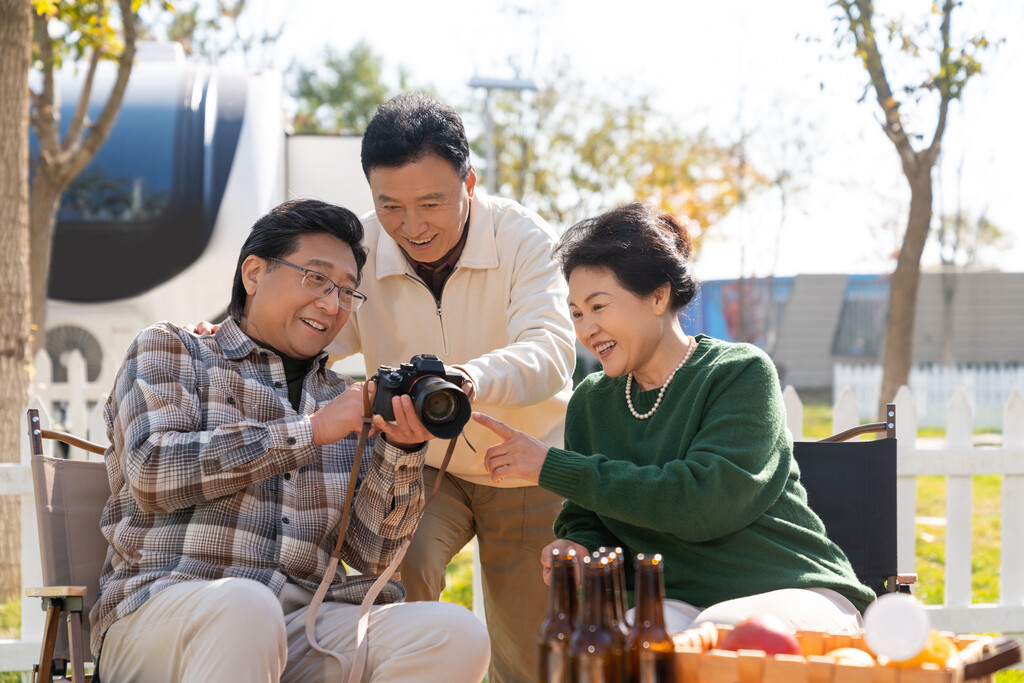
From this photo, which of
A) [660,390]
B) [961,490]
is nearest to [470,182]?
[660,390]

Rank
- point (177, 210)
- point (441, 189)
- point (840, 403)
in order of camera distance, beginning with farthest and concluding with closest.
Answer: point (177, 210) < point (840, 403) < point (441, 189)

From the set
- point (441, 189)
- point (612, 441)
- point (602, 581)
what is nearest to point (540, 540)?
point (612, 441)

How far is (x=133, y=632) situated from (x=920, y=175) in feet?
20.7

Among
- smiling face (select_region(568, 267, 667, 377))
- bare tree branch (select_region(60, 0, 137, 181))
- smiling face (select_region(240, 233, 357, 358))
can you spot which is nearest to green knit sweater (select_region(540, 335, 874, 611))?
smiling face (select_region(568, 267, 667, 377))

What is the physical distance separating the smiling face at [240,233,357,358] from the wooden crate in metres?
1.45

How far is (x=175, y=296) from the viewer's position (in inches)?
355

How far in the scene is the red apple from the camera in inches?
65.9

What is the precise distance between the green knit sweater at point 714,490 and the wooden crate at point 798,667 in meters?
0.62

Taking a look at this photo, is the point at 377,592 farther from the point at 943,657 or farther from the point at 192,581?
the point at 943,657

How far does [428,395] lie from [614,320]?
58cm

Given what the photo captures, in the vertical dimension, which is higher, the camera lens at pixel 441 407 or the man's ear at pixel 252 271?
the man's ear at pixel 252 271

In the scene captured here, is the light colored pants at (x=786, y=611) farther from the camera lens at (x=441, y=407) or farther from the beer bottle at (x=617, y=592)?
the camera lens at (x=441, y=407)

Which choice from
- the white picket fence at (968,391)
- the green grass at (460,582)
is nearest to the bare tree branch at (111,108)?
the green grass at (460,582)

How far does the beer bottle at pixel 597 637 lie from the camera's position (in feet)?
5.41
